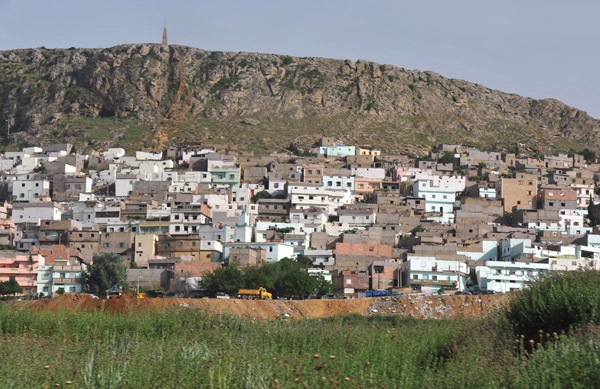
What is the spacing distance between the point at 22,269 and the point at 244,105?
180 ft

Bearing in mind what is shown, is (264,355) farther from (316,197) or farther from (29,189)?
(29,189)

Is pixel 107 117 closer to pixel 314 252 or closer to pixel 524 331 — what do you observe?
pixel 314 252

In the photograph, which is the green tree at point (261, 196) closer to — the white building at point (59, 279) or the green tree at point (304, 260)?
the green tree at point (304, 260)

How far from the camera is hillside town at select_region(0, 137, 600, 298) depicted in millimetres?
49188

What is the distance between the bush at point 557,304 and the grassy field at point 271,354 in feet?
0.63

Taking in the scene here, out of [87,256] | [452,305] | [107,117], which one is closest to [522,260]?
[452,305]

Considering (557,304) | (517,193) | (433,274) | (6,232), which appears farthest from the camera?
(517,193)

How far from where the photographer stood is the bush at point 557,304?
15.9 meters

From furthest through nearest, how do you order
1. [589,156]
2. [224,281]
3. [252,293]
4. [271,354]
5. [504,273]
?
[589,156] → [504,273] → [224,281] → [252,293] → [271,354]

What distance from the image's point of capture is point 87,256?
181 feet

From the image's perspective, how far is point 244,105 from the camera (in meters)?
102

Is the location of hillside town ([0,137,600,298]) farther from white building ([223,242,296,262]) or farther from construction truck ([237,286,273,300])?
construction truck ([237,286,273,300])

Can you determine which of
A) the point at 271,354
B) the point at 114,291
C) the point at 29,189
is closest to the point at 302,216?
the point at 114,291

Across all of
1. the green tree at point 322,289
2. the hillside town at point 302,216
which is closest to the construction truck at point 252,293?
the green tree at point 322,289
